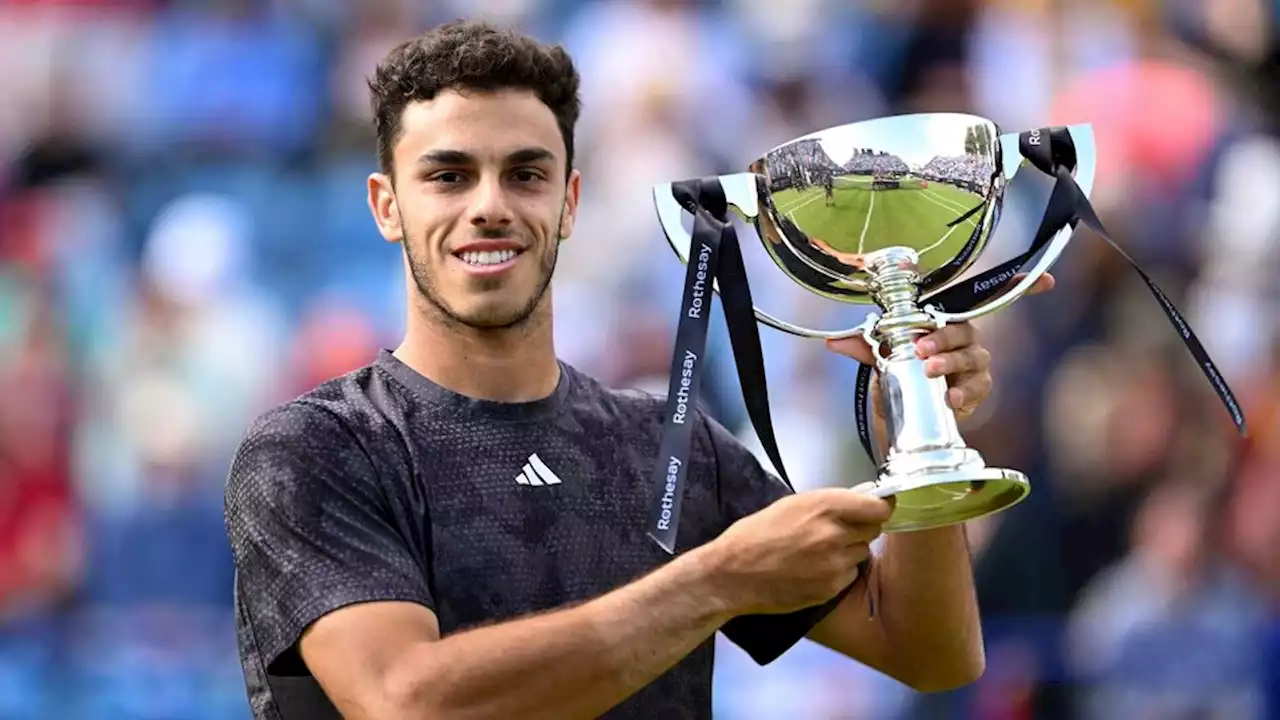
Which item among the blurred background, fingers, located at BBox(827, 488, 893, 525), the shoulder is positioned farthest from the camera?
the blurred background

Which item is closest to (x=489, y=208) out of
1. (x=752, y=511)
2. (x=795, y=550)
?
(x=752, y=511)

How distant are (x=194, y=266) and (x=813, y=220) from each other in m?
4.59

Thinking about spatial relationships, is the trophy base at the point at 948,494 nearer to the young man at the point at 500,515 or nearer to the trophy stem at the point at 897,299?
the young man at the point at 500,515

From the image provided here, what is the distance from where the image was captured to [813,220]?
2703 millimetres

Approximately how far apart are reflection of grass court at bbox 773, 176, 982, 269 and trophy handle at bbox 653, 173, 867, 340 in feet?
0.14

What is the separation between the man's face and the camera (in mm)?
2803

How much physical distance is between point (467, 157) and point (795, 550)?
89cm

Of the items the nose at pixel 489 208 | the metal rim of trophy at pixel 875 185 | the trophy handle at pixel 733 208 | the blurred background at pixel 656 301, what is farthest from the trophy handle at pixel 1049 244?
the blurred background at pixel 656 301

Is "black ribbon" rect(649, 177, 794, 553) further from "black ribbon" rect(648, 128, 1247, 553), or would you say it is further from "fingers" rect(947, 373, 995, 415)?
"fingers" rect(947, 373, 995, 415)

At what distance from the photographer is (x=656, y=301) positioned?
21.5 feet

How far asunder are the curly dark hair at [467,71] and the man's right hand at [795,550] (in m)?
0.89

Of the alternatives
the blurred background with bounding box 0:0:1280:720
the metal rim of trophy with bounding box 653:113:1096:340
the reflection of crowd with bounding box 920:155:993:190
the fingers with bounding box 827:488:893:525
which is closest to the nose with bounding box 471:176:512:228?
the metal rim of trophy with bounding box 653:113:1096:340

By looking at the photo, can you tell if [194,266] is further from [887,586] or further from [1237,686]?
[887,586]

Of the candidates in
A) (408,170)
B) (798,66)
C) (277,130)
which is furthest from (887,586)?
(277,130)
